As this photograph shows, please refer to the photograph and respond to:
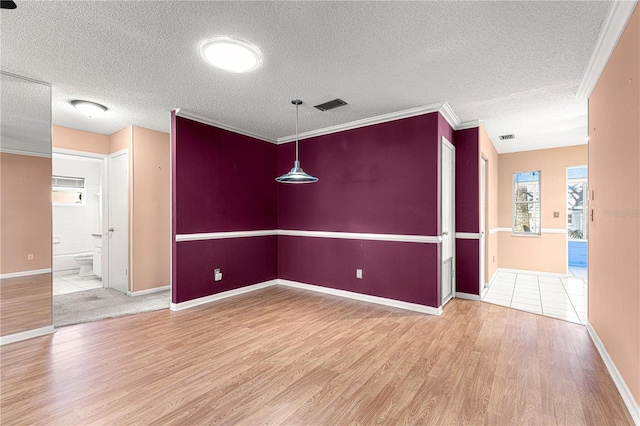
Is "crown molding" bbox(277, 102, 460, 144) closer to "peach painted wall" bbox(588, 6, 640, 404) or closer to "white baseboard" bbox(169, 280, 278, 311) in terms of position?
"peach painted wall" bbox(588, 6, 640, 404)

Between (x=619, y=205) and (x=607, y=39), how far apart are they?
127 centimetres

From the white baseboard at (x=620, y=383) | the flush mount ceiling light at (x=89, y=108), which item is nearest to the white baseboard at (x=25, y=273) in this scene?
the flush mount ceiling light at (x=89, y=108)

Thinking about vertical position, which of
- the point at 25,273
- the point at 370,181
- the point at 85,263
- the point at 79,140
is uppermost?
the point at 79,140

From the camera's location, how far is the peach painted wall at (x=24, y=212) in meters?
2.92

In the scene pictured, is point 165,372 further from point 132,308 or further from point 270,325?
point 132,308

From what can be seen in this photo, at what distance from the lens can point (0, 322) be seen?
284cm

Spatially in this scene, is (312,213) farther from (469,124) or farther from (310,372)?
(310,372)

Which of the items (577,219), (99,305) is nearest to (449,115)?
(99,305)

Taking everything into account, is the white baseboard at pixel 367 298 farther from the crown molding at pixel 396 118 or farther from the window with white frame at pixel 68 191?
the window with white frame at pixel 68 191

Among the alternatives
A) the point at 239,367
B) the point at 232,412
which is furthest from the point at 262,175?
the point at 232,412

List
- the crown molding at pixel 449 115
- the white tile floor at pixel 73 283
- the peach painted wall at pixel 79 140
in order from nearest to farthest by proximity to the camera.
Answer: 1. the crown molding at pixel 449 115
2. the peach painted wall at pixel 79 140
3. the white tile floor at pixel 73 283

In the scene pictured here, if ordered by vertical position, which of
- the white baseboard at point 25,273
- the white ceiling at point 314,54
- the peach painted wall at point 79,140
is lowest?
the white baseboard at point 25,273

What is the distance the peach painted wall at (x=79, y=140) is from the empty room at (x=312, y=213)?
0.04 meters

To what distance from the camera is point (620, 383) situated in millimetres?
2107
